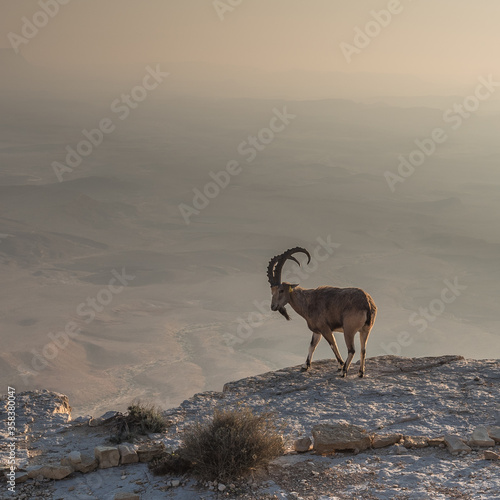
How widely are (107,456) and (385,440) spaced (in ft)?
13.1

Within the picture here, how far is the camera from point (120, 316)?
7350 centimetres

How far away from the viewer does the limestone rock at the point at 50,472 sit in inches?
335

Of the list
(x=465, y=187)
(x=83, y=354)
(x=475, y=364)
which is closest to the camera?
(x=475, y=364)

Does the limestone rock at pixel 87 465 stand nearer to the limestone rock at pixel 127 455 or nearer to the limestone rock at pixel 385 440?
the limestone rock at pixel 127 455

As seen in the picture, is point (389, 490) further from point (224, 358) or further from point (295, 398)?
point (224, 358)

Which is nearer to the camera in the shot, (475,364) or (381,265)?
(475,364)

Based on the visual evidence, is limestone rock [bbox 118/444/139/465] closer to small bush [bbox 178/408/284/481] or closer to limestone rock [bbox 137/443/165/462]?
limestone rock [bbox 137/443/165/462]

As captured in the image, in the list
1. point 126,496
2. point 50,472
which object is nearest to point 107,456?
point 50,472

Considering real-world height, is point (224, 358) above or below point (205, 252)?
below

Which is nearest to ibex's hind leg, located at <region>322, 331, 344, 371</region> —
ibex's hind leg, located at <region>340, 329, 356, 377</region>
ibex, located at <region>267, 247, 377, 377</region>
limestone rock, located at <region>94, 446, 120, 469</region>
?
ibex, located at <region>267, 247, 377, 377</region>

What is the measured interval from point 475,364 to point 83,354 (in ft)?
173

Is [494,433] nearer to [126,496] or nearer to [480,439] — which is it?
[480,439]

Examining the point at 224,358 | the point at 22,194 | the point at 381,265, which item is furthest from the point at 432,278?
the point at 22,194

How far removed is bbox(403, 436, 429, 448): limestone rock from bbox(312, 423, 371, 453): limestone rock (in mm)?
578
